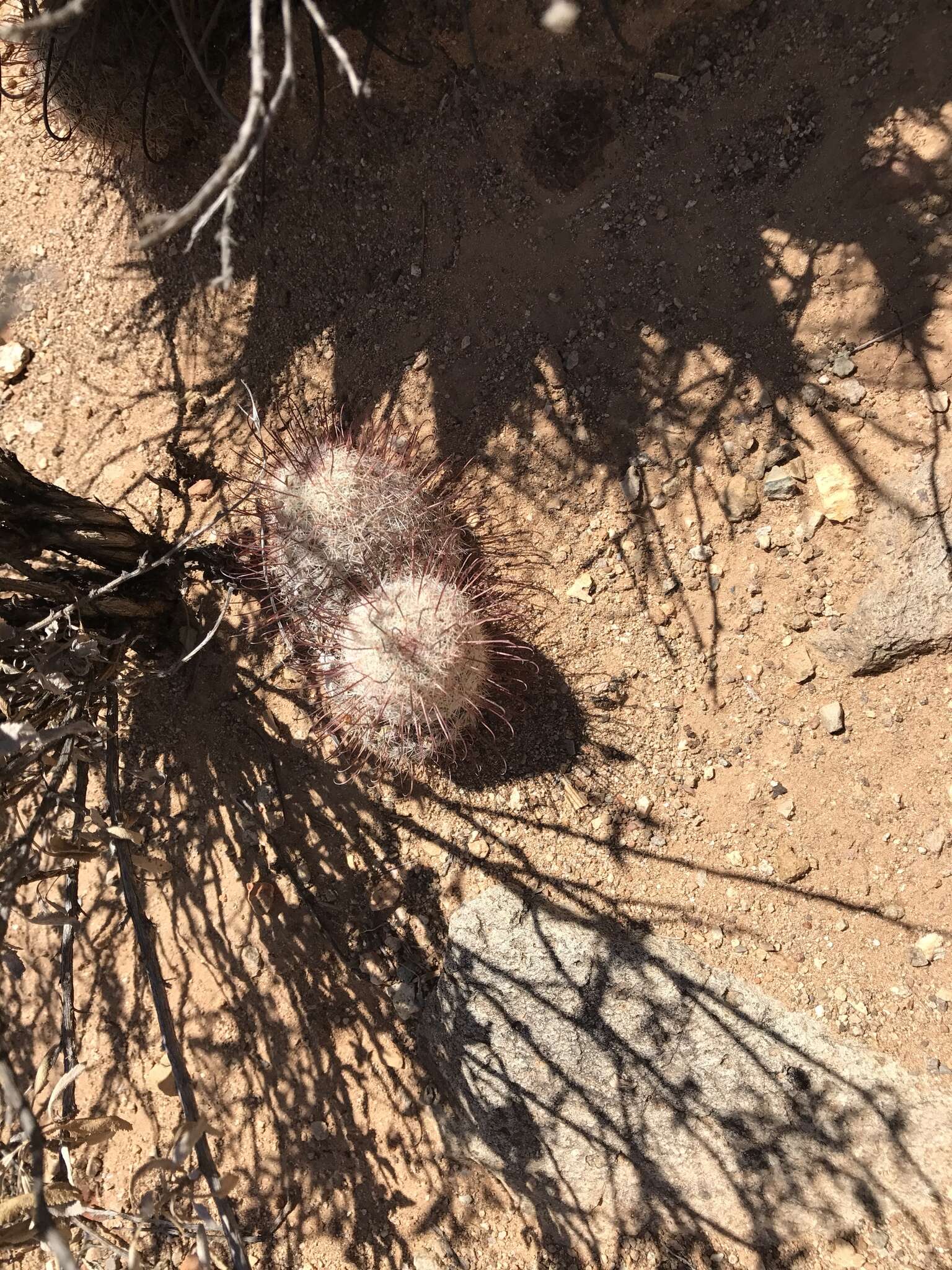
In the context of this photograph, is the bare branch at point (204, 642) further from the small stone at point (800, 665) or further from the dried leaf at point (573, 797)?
the small stone at point (800, 665)

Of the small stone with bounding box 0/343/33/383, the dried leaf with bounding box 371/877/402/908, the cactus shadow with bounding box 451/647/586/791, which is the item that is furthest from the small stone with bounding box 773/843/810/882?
the small stone with bounding box 0/343/33/383

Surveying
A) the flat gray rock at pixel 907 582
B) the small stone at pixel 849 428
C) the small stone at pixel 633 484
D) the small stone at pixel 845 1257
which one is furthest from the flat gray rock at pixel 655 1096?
the small stone at pixel 849 428

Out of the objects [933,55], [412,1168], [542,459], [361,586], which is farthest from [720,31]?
[412,1168]

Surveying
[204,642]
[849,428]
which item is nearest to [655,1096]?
[204,642]

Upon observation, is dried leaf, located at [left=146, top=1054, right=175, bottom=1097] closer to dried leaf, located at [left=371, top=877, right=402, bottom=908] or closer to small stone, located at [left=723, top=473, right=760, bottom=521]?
dried leaf, located at [left=371, top=877, right=402, bottom=908]

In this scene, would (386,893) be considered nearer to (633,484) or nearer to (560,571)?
(560,571)

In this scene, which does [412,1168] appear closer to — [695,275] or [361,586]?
[361,586]

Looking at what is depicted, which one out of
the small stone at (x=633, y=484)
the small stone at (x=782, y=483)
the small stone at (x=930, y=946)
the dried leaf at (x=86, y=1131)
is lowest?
the dried leaf at (x=86, y=1131)
